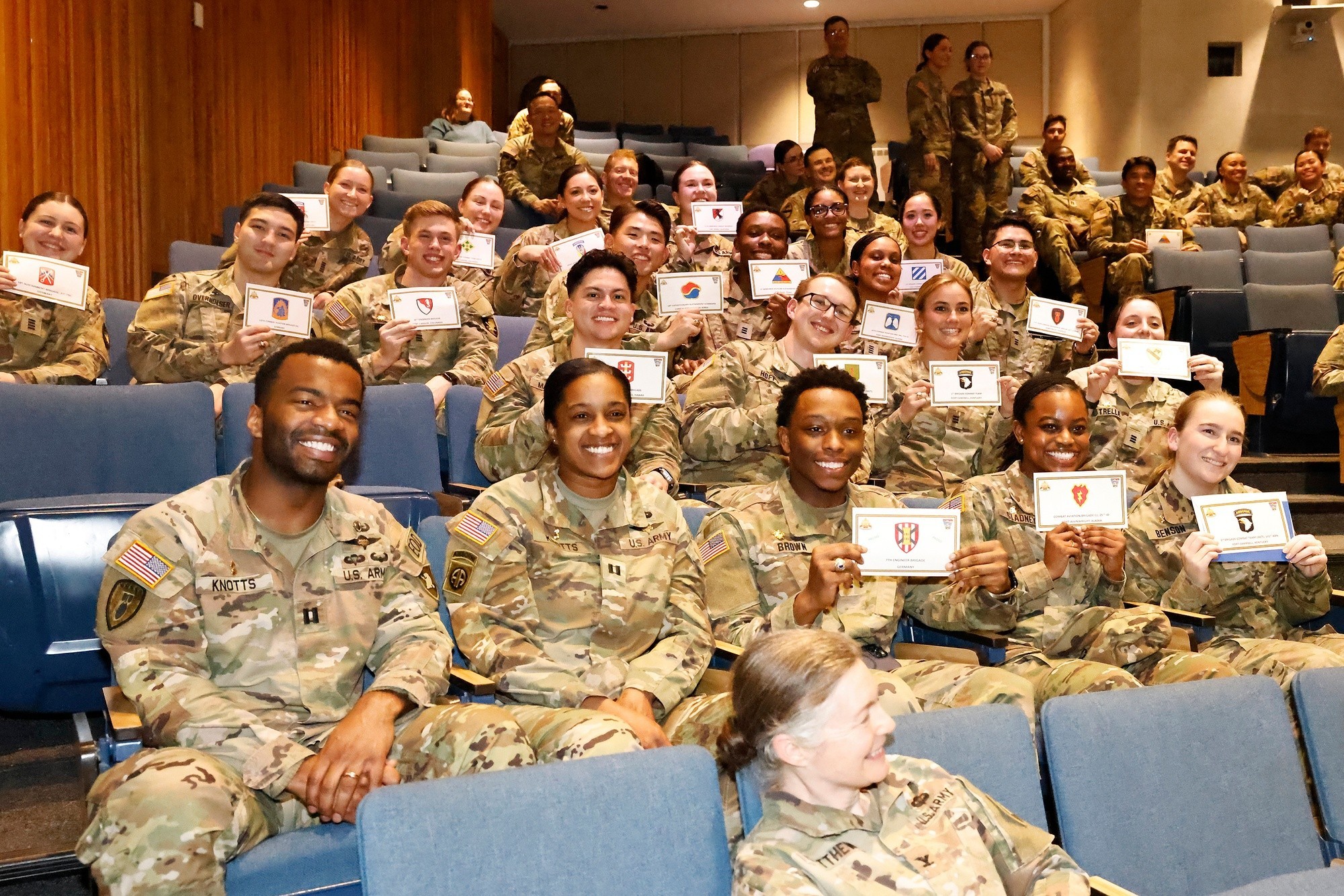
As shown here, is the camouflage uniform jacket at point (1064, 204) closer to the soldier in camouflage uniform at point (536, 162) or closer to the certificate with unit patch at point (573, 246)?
the soldier in camouflage uniform at point (536, 162)

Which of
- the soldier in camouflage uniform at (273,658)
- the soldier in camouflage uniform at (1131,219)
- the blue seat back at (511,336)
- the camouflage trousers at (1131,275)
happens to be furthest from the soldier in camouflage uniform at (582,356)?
the soldier in camouflage uniform at (1131,219)

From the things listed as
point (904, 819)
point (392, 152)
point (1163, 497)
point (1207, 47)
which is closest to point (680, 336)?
point (1163, 497)

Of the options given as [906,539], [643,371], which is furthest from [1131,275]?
[906,539]

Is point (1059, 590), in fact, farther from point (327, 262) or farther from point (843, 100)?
point (843, 100)

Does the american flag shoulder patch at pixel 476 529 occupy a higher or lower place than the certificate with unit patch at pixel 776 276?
lower

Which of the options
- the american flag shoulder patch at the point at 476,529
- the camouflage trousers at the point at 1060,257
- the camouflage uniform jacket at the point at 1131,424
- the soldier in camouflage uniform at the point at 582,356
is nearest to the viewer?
the american flag shoulder patch at the point at 476,529

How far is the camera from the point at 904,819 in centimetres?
168

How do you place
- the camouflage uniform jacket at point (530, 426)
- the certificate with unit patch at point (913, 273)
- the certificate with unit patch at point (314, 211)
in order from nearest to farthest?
the camouflage uniform jacket at point (530, 426) < the certificate with unit patch at point (913, 273) < the certificate with unit patch at point (314, 211)

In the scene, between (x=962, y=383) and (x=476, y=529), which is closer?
(x=476, y=529)

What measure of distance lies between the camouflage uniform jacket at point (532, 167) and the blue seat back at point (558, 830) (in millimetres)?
5857

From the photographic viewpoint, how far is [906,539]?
2.60 meters

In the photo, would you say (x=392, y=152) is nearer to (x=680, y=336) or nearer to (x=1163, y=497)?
(x=680, y=336)

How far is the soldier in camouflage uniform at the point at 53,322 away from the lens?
4.07m

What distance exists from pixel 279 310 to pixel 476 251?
5.06ft
